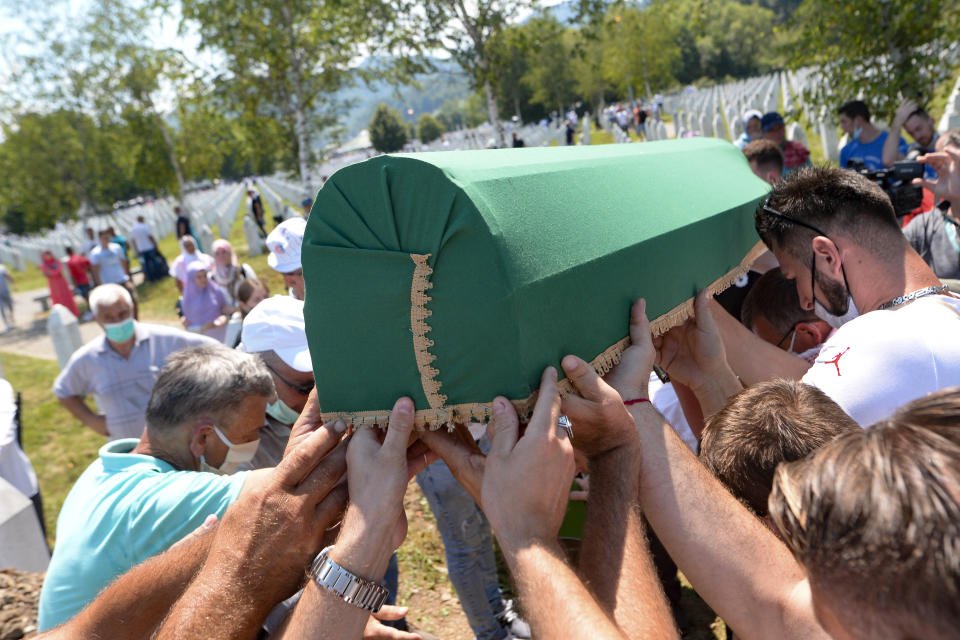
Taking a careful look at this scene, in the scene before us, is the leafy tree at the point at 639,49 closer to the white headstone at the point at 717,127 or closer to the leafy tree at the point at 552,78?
the leafy tree at the point at 552,78

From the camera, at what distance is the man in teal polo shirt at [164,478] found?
6.98ft

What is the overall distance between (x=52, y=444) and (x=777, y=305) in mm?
8487

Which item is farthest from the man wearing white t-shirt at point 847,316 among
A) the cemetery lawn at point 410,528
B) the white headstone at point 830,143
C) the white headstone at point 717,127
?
the white headstone at point 717,127

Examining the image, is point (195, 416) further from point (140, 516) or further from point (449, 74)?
point (449, 74)

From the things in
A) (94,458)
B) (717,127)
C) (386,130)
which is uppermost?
(386,130)

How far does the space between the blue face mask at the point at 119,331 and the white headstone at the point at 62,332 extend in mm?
5505

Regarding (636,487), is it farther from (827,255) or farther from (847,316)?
(847,316)

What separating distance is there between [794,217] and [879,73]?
6291 millimetres

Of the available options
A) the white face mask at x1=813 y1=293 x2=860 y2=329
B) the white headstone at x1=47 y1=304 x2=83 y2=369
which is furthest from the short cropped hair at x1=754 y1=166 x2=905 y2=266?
the white headstone at x1=47 y1=304 x2=83 y2=369

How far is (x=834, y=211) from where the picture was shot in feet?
7.72

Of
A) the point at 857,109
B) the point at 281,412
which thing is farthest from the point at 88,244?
the point at 857,109

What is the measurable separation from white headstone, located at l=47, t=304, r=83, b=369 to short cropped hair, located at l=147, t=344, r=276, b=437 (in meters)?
8.08

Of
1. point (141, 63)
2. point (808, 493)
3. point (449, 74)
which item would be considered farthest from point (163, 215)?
point (808, 493)

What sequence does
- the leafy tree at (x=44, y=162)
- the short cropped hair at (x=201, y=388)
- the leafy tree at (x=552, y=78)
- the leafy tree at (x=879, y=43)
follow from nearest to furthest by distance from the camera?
the short cropped hair at (x=201, y=388), the leafy tree at (x=879, y=43), the leafy tree at (x=44, y=162), the leafy tree at (x=552, y=78)
